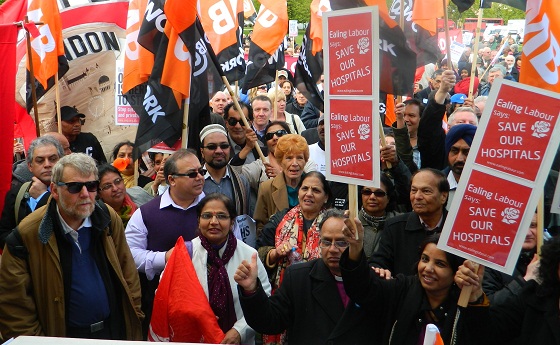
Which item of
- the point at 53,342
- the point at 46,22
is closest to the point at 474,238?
the point at 53,342

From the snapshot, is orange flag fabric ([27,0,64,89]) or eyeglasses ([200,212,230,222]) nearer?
eyeglasses ([200,212,230,222])

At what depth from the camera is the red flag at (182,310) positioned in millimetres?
4922

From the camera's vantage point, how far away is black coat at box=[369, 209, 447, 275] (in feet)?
16.9

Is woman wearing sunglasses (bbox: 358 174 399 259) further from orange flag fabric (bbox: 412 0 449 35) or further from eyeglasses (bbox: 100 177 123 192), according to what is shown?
orange flag fabric (bbox: 412 0 449 35)

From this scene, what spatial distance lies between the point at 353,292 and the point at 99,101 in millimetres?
5792

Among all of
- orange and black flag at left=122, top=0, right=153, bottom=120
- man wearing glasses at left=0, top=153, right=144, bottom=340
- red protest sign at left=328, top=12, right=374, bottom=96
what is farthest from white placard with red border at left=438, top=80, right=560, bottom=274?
orange and black flag at left=122, top=0, right=153, bottom=120

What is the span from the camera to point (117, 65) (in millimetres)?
9312

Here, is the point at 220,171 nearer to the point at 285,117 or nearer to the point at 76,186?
the point at 76,186

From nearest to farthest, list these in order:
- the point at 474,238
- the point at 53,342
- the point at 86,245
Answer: the point at 53,342 < the point at 474,238 < the point at 86,245

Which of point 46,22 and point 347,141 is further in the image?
point 46,22

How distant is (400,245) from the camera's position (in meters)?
5.19

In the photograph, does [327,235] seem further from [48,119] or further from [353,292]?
[48,119]

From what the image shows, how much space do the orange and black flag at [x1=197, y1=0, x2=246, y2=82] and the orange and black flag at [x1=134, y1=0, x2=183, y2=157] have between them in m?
2.47

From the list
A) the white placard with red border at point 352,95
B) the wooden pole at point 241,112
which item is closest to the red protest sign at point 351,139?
the white placard with red border at point 352,95
